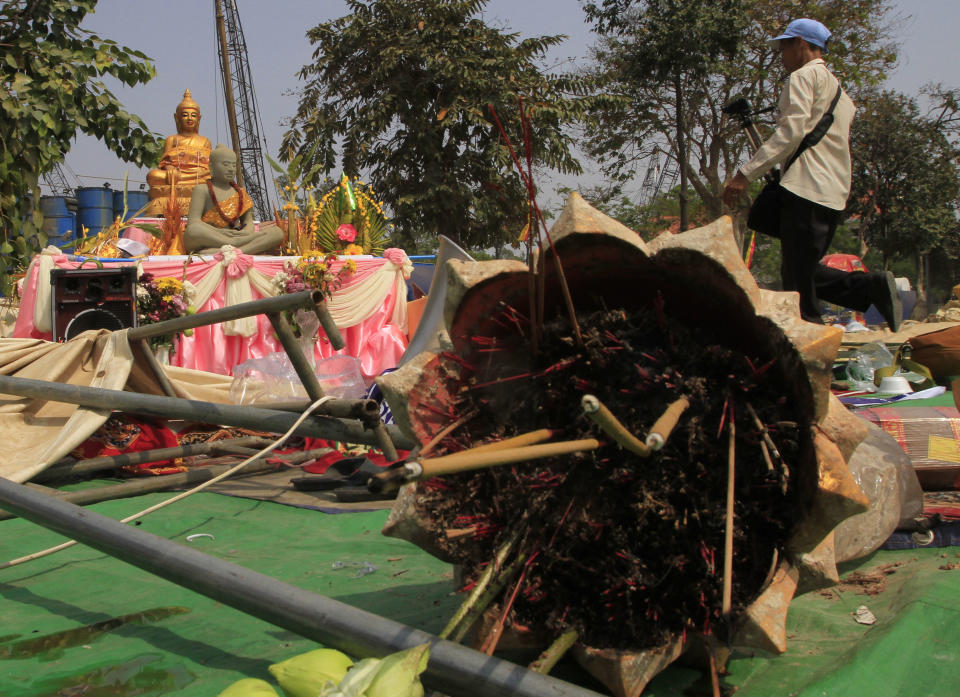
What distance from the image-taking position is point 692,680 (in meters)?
1.41

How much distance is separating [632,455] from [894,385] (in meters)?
3.40

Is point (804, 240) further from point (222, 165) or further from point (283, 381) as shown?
point (222, 165)

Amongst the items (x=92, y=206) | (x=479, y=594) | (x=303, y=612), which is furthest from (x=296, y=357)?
(x=92, y=206)

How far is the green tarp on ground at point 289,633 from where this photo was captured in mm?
1424

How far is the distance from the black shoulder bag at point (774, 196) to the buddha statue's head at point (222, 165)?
19.5 ft

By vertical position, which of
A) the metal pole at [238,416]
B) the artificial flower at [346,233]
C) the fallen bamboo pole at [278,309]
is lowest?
the metal pole at [238,416]

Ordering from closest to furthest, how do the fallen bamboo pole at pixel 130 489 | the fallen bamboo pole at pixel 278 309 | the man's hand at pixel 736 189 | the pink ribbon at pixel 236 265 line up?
the fallen bamboo pole at pixel 278 309
the fallen bamboo pole at pixel 130 489
the man's hand at pixel 736 189
the pink ribbon at pixel 236 265

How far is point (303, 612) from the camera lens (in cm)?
133

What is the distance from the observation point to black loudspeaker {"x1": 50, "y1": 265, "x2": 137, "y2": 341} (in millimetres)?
5516

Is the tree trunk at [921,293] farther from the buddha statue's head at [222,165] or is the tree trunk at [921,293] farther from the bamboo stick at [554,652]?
the bamboo stick at [554,652]

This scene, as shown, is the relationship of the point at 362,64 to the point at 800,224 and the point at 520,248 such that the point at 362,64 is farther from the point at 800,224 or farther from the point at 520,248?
the point at 520,248

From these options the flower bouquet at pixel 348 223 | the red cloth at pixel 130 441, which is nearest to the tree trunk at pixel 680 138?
the flower bouquet at pixel 348 223

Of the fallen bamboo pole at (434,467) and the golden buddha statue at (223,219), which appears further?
the golden buddha statue at (223,219)

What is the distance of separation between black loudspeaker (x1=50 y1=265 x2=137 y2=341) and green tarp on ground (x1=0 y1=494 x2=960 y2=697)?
3169 millimetres
